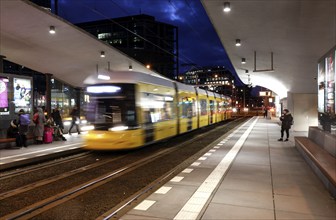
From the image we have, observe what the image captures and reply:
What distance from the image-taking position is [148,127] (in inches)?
549

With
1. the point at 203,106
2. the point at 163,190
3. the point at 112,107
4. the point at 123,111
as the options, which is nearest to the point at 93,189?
the point at 163,190

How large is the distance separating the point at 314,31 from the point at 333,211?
7.95 m

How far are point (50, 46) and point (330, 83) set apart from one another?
14019 millimetres

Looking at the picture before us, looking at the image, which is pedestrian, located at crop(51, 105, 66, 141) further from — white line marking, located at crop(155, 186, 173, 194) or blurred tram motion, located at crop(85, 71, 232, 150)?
white line marking, located at crop(155, 186, 173, 194)

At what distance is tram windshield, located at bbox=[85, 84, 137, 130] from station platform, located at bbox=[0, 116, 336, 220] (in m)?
2.61

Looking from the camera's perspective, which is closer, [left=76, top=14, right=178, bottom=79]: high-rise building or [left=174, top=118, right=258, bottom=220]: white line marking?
[left=174, top=118, right=258, bottom=220]: white line marking

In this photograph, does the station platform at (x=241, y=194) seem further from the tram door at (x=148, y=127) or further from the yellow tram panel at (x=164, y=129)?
the yellow tram panel at (x=164, y=129)

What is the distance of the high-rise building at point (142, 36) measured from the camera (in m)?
91.0

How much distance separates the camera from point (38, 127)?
15430 millimetres

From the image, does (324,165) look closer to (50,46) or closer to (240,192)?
(240,192)

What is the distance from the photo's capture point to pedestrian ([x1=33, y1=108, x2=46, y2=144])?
15273 millimetres

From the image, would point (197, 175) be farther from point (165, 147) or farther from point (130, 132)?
point (165, 147)

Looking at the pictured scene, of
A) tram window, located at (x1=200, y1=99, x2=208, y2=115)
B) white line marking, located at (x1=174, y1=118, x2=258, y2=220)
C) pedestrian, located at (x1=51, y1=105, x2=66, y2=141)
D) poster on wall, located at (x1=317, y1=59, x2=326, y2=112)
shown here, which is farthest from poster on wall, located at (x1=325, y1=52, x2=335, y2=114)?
tram window, located at (x1=200, y1=99, x2=208, y2=115)

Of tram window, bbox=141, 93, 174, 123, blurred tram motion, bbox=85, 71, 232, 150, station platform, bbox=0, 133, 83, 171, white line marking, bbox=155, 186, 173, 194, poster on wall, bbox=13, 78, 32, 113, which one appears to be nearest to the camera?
white line marking, bbox=155, 186, 173, 194
